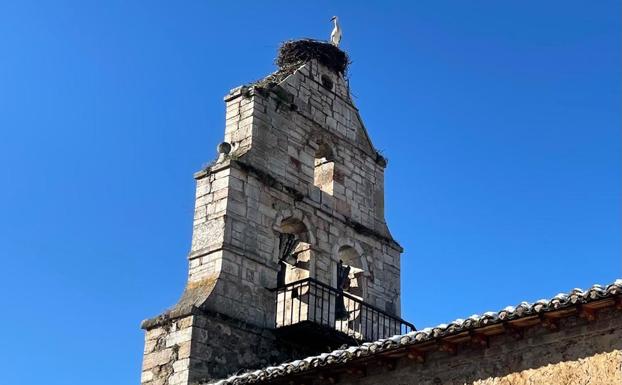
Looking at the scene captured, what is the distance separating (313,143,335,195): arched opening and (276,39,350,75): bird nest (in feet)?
5.96

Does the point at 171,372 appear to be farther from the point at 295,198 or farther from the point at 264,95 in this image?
the point at 264,95

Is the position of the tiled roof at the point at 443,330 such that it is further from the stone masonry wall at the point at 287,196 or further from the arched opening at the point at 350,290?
the arched opening at the point at 350,290

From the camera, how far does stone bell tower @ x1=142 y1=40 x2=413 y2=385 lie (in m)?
12.6

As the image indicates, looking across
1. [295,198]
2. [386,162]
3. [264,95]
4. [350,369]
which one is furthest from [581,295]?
[386,162]

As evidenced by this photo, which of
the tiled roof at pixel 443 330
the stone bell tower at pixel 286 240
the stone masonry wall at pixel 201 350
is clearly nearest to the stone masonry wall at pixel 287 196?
the stone bell tower at pixel 286 240

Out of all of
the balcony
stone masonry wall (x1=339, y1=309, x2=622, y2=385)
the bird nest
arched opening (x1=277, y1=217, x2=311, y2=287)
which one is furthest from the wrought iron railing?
the bird nest

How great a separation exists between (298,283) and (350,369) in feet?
11.2

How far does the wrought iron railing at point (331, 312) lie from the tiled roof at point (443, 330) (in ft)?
8.94

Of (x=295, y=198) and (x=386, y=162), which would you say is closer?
(x=295, y=198)

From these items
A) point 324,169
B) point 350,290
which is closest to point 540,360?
point 350,290

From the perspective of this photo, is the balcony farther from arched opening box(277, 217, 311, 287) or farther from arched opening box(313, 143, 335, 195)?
arched opening box(313, 143, 335, 195)

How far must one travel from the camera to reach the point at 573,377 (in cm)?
845

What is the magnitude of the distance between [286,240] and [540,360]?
677cm

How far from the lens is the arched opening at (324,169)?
15625 millimetres
